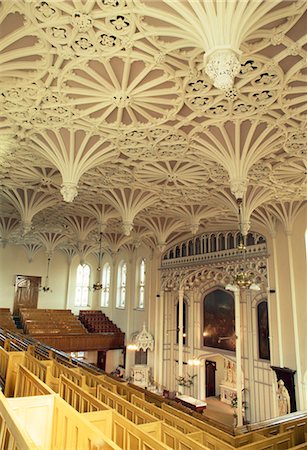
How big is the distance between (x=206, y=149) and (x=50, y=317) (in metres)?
17.6

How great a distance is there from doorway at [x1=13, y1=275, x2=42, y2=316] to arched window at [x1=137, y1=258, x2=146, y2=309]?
8605 millimetres

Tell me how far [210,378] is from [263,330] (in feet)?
23.1

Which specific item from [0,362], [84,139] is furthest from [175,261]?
[0,362]

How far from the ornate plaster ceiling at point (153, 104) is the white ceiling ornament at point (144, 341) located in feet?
32.3

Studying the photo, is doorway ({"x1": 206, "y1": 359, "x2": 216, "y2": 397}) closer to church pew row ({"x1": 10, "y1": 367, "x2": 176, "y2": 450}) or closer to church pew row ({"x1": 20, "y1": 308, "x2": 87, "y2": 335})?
church pew row ({"x1": 20, "y1": 308, "x2": 87, "y2": 335})

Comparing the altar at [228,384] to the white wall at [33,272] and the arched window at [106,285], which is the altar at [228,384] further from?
the white wall at [33,272]

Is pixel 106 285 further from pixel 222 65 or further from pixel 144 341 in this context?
pixel 222 65

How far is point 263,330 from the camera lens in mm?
15438

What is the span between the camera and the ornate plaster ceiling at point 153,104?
17.5 feet

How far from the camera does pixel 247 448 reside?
17.6 feet

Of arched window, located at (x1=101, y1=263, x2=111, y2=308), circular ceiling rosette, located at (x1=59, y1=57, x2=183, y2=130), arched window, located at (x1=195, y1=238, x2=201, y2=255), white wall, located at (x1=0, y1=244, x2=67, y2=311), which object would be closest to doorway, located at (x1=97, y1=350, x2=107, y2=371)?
arched window, located at (x1=101, y1=263, x2=111, y2=308)

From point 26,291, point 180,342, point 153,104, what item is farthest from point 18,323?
point 153,104

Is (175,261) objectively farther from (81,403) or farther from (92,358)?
(81,403)

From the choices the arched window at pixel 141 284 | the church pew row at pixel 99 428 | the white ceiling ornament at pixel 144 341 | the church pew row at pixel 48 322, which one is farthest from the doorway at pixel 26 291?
the church pew row at pixel 99 428
